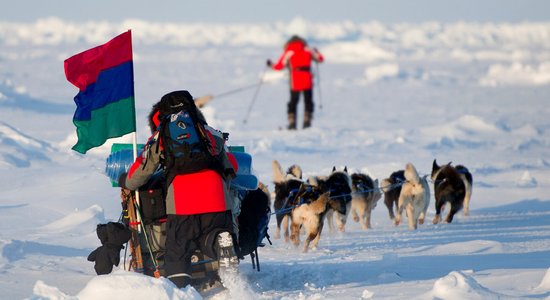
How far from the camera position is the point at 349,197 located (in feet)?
26.0

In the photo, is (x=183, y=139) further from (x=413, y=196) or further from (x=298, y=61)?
(x=298, y=61)

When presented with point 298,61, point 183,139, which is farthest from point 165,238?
point 298,61

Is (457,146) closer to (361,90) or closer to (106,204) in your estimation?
(106,204)

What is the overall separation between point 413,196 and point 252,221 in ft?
11.6

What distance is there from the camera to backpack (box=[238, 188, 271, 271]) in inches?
213

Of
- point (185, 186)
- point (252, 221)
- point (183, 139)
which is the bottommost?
point (252, 221)

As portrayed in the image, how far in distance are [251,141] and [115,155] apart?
9.18 m

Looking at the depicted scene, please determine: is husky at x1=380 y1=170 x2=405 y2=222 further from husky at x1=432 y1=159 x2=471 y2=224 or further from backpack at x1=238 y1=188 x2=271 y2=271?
backpack at x1=238 y1=188 x2=271 y2=271

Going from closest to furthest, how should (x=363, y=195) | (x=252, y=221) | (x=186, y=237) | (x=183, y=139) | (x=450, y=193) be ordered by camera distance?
(x=183, y=139)
(x=186, y=237)
(x=252, y=221)
(x=363, y=195)
(x=450, y=193)

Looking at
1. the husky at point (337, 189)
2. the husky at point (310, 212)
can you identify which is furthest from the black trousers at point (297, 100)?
the husky at point (310, 212)

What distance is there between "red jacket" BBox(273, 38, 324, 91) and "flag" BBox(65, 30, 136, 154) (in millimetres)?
10706

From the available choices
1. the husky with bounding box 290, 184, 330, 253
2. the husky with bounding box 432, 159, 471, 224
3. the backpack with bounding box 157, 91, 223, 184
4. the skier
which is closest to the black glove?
the skier

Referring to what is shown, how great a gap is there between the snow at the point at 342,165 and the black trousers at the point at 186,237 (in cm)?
22

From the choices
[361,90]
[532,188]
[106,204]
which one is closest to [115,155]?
[106,204]
